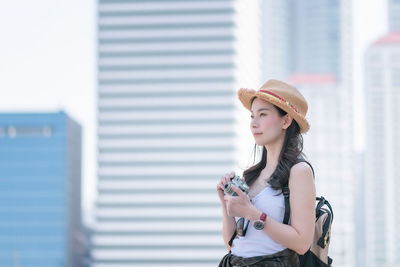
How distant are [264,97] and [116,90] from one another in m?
86.5

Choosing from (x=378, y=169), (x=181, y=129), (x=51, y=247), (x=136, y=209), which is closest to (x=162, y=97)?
(x=181, y=129)

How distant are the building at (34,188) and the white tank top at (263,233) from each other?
8241 centimetres

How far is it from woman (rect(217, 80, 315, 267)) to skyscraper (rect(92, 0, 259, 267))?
275 feet

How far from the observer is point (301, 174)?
8.35ft

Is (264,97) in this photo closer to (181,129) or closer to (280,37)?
(181,129)

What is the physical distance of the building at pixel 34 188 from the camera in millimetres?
81562

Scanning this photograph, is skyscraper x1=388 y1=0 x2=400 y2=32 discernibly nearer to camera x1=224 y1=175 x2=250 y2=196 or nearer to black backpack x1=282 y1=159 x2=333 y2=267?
black backpack x1=282 y1=159 x2=333 y2=267

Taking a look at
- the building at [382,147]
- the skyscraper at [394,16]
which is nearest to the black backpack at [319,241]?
the building at [382,147]

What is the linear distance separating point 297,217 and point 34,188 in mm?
83271

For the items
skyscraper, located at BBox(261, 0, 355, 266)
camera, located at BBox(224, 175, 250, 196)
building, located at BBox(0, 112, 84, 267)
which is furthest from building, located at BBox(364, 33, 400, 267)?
camera, located at BBox(224, 175, 250, 196)

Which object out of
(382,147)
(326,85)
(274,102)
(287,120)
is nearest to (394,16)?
(326,85)

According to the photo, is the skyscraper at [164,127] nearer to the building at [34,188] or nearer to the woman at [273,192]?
the building at [34,188]

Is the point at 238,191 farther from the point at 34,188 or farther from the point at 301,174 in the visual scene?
the point at 34,188

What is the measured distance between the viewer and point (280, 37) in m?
188
